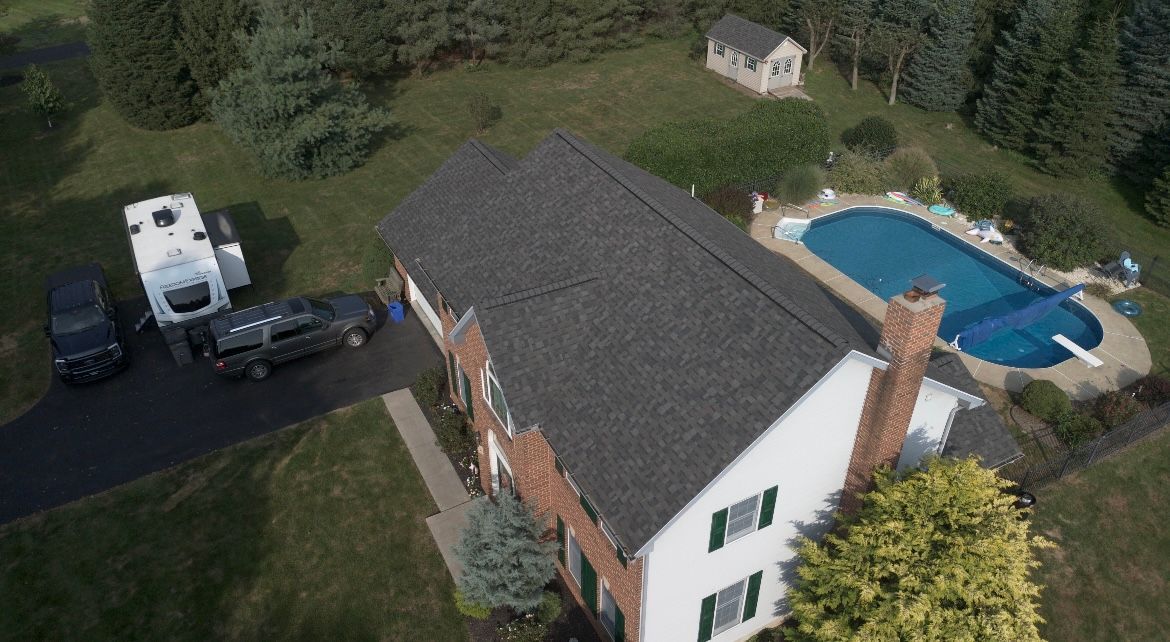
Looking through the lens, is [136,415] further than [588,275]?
Yes

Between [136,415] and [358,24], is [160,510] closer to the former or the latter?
[136,415]

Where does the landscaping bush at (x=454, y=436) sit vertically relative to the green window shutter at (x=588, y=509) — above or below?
below

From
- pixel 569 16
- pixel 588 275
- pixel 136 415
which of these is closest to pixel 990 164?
pixel 569 16

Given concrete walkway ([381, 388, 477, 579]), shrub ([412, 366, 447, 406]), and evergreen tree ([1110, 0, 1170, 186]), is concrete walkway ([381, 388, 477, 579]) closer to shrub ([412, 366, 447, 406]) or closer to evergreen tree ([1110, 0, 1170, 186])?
shrub ([412, 366, 447, 406])

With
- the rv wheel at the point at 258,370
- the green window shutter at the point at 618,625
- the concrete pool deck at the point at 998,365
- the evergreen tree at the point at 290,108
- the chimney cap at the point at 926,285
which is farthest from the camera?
the evergreen tree at the point at 290,108

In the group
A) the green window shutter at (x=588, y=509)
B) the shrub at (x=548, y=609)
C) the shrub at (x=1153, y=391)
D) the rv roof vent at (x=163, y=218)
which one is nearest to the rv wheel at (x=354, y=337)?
the rv roof vent at (x=163, y=218)

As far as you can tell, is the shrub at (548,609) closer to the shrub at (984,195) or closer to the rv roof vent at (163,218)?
the rv roof vent at (163,218)
